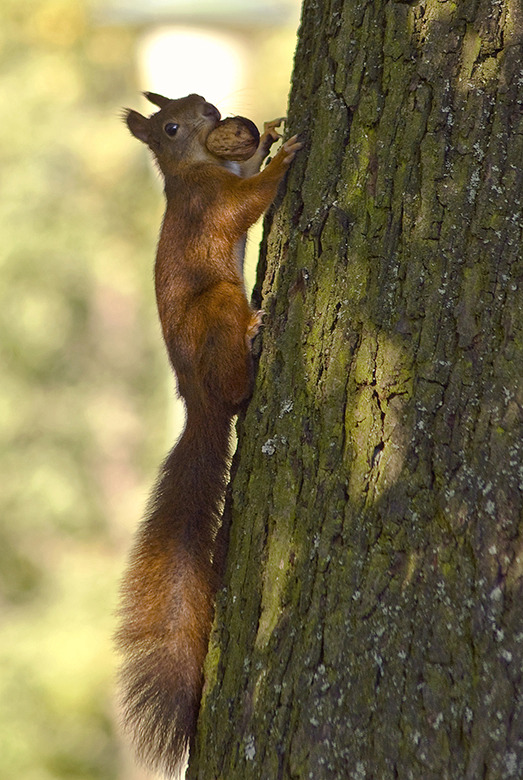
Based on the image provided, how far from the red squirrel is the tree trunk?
0.11 m

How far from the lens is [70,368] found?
30.9ft

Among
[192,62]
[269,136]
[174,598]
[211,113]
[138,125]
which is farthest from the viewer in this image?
[192,62]

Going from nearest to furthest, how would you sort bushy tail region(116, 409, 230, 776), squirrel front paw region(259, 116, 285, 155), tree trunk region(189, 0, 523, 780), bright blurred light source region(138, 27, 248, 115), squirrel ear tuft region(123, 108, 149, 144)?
tree trunk region(189, 0, 523, 780) → bushy tail region(116, 409, 230, 776) → squirrel front paw region(259, 116, 285, 155) → squirrel ear tuft region(123, 108, 149, 144) → bright blurred light source region(138, 27, 248, 115)

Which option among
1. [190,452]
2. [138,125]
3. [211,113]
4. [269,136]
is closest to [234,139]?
[269,136]

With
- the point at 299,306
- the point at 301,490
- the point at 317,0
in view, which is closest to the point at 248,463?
the point at 301,490

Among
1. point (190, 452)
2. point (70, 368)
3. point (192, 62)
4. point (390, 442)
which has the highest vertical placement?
point (192, 62)

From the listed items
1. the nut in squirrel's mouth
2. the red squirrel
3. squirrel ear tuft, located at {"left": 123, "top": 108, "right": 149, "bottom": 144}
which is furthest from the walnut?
squirrel ear tuft, located at {"left": 123, "top": 108, "right": 149, "bottom": 144}

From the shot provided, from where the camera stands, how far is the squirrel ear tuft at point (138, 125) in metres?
2.95

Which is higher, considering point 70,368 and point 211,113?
point 211,113

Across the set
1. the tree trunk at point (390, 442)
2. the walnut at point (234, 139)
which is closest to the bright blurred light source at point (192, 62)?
the walnut at point (234, 139)

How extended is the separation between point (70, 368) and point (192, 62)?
17.0 ft

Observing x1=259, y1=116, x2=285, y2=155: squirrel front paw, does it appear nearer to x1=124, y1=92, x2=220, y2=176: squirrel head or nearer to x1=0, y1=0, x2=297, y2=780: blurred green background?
x1=124, y1=92, x2=220, y2=176: squirrel head

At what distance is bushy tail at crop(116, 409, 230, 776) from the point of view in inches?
71.4

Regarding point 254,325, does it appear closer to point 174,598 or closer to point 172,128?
point 174,598
